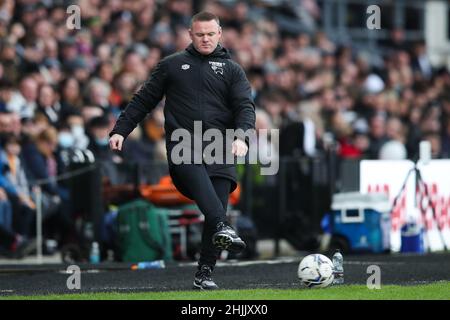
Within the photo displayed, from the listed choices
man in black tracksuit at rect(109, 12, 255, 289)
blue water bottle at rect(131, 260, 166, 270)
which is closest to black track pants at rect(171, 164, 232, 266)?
man in black tracksuit at rect(109, 12, 255, 289)

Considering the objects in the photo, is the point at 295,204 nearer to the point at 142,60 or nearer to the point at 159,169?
the point at 159,169

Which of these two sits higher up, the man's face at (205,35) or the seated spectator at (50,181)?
the man's face at (205,35)

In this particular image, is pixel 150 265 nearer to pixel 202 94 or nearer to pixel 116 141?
pixel 116 141

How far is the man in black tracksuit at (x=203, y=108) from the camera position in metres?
12.3

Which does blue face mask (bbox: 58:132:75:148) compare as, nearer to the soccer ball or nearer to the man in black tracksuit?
the man in black tracksuit

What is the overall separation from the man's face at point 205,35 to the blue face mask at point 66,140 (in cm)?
766

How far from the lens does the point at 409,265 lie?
15.7m

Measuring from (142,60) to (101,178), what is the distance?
14.1 feet

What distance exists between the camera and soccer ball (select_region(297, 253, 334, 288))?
12.7 metres

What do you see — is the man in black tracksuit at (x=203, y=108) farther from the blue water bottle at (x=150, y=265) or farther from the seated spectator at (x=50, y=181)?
the seated spectator at (x=50, y=181)

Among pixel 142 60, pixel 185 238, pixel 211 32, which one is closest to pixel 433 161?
pixel 185 238
